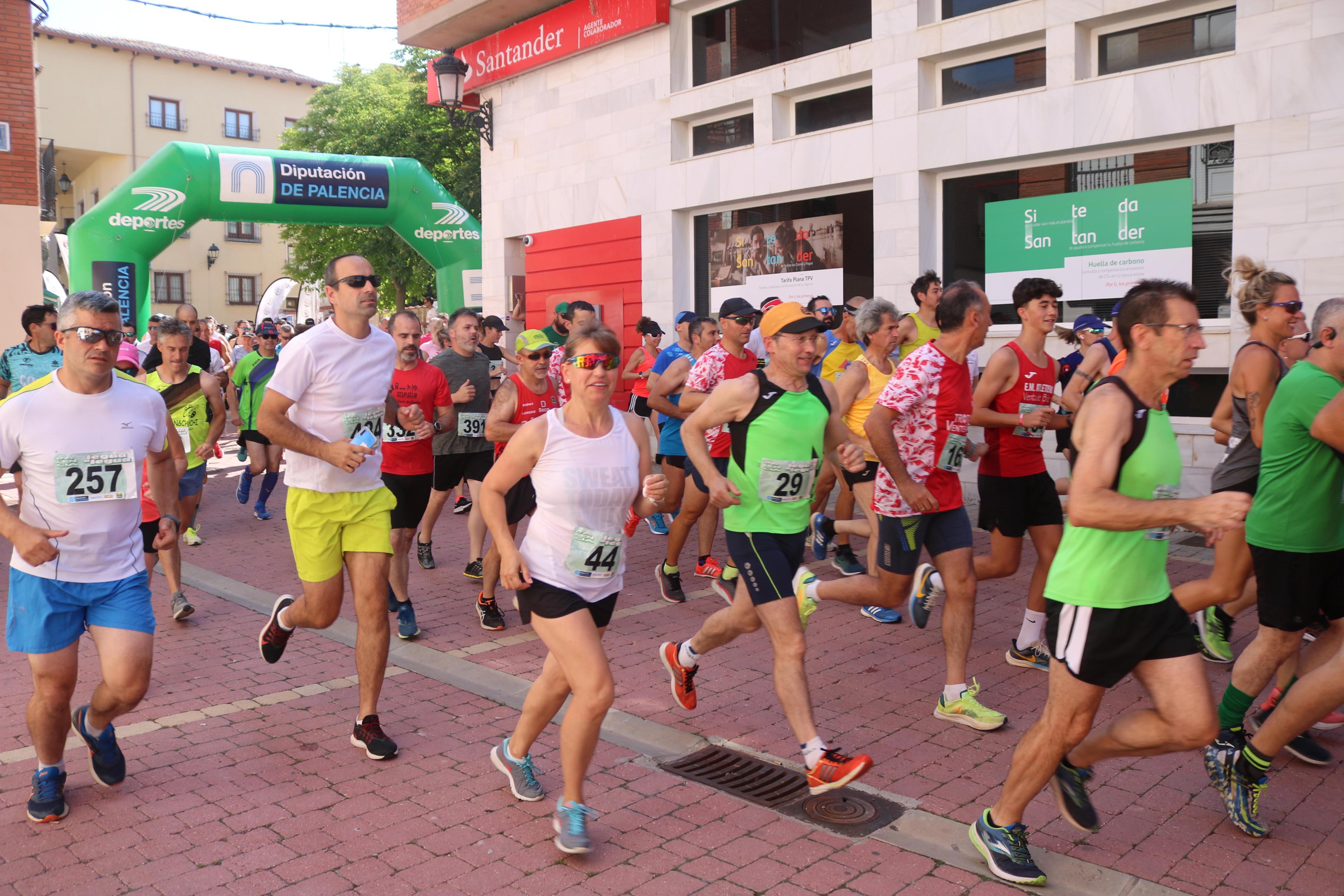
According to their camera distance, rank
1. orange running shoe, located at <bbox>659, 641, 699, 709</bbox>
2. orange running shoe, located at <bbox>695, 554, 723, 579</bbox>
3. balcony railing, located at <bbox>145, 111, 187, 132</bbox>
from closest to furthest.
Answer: orange running shoe, located at <bbox>659, 641, 699, 709</bbox>
orange running shoe, located at <bbox>695, 554, 723, 579</bbox>
balcony railing, located at <bbox>145, 111, 187, 132</bbox>

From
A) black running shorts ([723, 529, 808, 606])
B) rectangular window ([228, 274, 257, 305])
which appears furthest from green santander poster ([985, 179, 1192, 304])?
rectangular window ([228, 274, 257, 305])

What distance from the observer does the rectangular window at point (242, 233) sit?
5050 cm

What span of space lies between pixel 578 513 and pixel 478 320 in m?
4.91

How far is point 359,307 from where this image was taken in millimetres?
4922

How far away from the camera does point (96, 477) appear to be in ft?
13.6

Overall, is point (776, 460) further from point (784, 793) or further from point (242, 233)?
point (242, 233)

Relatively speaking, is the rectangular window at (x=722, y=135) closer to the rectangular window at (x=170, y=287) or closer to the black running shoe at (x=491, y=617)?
the black running shoe at (x=491, y=617)

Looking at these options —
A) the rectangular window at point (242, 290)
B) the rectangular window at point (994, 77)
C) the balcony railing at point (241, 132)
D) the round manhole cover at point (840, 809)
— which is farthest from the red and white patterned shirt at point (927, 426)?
the balcony railing at point (241, 132)

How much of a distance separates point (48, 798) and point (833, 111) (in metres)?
10.7

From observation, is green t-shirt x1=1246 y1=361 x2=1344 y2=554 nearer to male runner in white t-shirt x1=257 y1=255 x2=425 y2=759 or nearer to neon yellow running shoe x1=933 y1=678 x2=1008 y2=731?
neon yellow running shoe x1=933 y1=678 x2=1008 y2=731

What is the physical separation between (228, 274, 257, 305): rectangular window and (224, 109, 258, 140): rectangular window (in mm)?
6923

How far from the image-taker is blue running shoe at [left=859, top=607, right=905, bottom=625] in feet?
22.4

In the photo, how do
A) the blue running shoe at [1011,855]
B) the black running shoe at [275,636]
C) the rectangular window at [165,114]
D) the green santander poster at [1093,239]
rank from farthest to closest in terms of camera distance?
the rectangular window at [165,114]
the green santander poster at [1093,239]
the black running shoe at [275,636]
the blue running shoe at [1011,855]

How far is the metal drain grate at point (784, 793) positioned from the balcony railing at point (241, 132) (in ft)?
177
